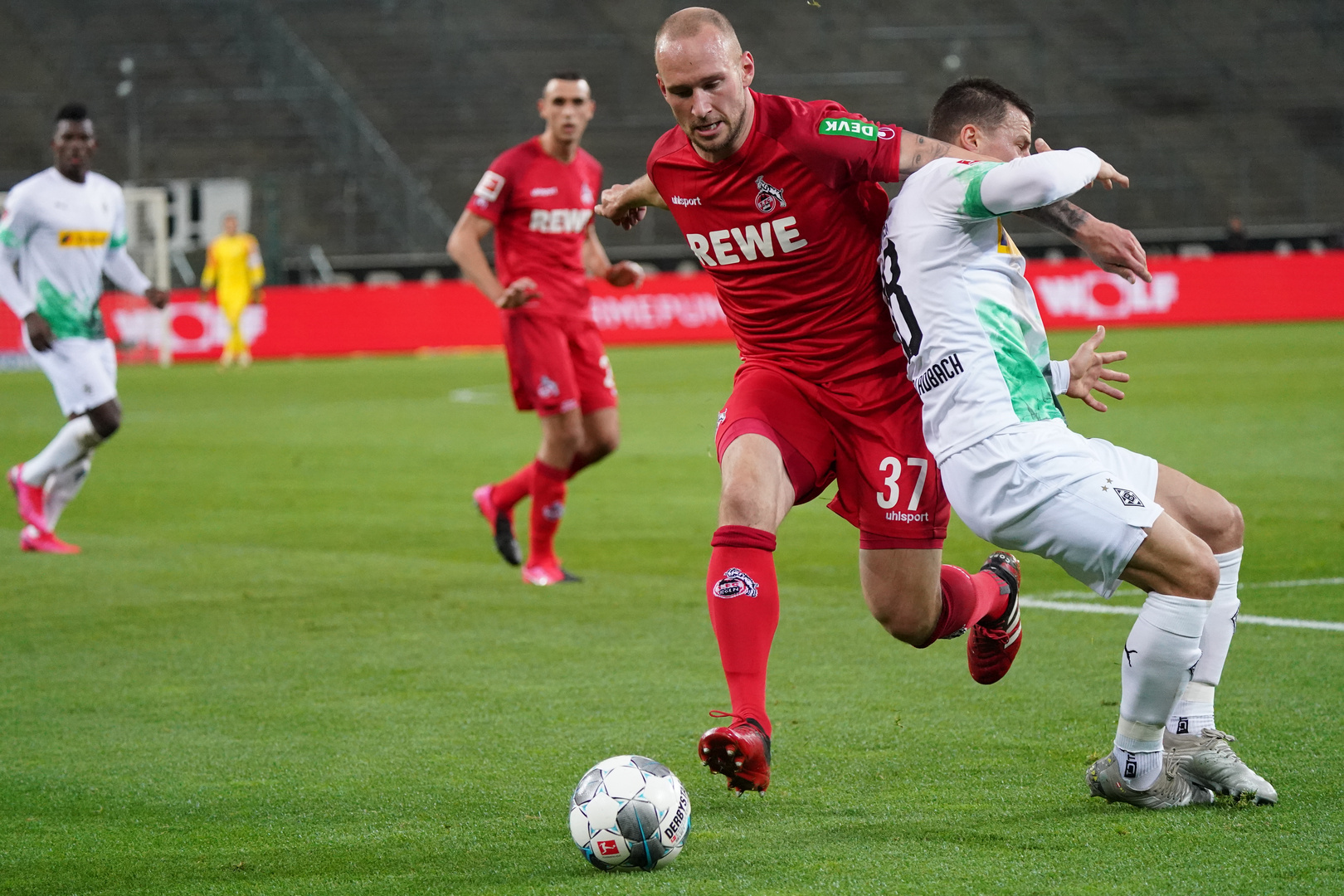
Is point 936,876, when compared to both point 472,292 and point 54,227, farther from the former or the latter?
point 472,292

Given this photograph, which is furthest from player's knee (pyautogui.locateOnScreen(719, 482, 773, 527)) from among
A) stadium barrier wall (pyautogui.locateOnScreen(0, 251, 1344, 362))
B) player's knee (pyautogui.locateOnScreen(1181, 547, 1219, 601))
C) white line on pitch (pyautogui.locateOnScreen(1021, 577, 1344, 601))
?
stadium barrier wall (pyautogui.locateOnScreen(0, 251, 1344, 362))

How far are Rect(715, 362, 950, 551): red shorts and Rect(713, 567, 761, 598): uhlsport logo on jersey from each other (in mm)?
406

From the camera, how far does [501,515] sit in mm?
9266

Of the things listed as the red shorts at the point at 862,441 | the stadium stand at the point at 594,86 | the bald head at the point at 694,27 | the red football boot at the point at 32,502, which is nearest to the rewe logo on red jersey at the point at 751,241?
the red shorts at the point at 862,441

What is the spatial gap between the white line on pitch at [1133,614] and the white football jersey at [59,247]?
6.06m

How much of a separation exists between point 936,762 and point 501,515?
4.72 metres

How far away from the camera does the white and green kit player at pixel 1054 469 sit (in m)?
4.17

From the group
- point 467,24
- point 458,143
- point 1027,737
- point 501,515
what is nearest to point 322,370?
point 458,143

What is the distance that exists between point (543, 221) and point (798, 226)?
4.54 metres

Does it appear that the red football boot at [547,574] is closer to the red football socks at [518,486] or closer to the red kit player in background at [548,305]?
the red kit player in background at [548,305]

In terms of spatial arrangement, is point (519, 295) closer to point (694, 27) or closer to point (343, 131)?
point (694, 27)

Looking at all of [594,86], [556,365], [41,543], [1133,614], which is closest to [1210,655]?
[1133,614]

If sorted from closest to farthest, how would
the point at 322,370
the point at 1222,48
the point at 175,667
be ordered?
1. the point at 175,667
2. the point at 322,370
3. the point at 1222,48

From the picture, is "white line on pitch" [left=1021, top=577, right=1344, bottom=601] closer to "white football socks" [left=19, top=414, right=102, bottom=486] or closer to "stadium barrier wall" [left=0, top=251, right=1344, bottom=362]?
"white football socks" [left=19, top=414, right=102, bottom=486]
